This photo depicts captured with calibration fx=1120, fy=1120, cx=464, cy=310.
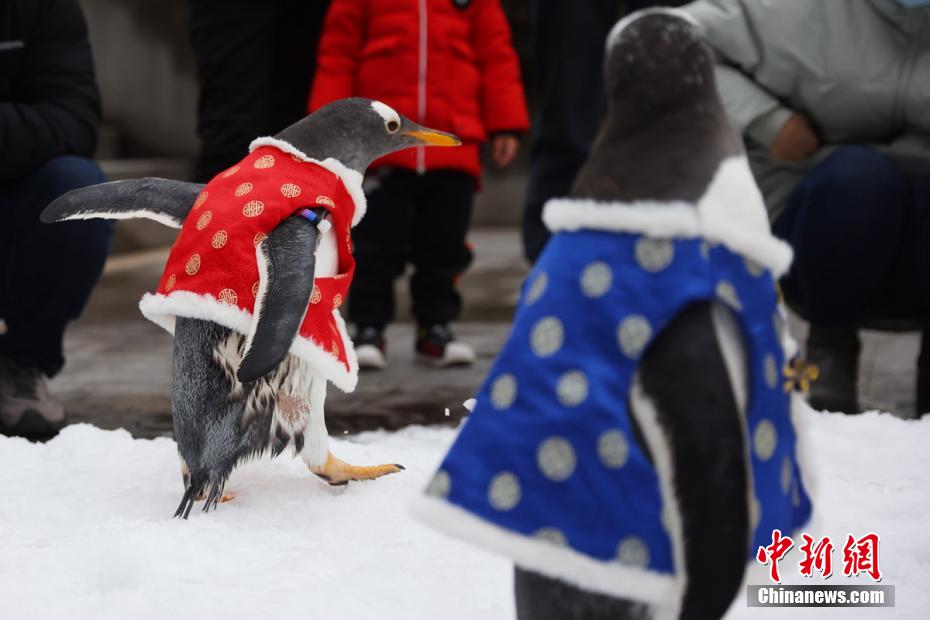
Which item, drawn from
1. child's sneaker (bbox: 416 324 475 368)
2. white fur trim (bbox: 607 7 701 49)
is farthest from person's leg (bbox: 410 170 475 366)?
white fur trim (bbox: 607 7 701 49)

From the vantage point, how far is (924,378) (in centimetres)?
232

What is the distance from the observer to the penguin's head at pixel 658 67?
0.88 meters

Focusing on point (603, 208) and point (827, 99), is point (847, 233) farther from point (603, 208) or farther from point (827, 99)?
point (603, 208)

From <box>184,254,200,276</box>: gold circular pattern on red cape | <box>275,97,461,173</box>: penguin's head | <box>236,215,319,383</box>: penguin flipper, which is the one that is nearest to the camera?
<box>236,215,319,383</box>: penguin flipper

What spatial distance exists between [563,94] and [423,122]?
0.57 metres

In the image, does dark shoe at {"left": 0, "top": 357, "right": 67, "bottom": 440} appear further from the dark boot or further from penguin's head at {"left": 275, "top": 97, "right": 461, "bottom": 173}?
the dark boot

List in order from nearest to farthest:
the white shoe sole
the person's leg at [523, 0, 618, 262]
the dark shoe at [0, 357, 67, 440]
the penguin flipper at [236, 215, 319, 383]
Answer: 1. the penguin flipper at [236, 215, 319, 383]
2. the dark shoe at [0, 357, 67, 440]
3. the white shoe sole
4. the person's leg at [523, 0, 618, 262]

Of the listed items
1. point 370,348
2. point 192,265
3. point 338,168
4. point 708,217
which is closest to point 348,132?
point 338,168

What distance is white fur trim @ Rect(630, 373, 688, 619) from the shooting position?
32.4 inches

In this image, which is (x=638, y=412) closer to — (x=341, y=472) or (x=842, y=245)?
(x=341, y=472)

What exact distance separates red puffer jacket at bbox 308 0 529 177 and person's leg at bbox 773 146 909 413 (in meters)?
0.92

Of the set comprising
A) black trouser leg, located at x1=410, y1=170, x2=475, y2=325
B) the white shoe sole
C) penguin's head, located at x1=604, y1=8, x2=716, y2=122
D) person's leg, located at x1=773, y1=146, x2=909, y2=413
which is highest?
penguin's head, located at x1=604, y1=8, x2=716, y2=122

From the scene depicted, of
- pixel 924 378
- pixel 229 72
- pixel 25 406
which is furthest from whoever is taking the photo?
pixel 229 72

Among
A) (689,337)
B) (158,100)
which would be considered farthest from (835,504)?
(158,100)
